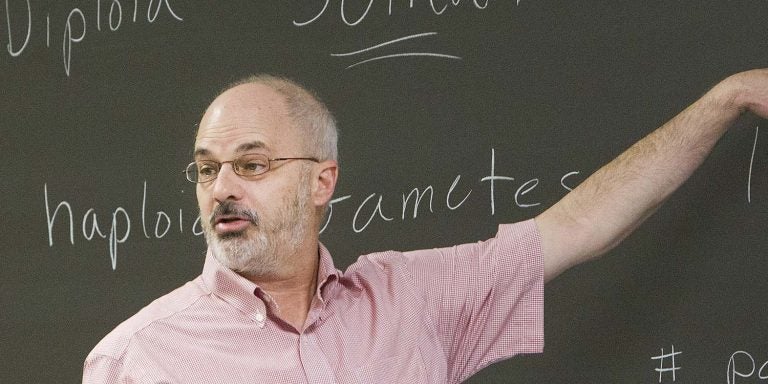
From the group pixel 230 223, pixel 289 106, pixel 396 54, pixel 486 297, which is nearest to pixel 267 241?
pixel 230 223

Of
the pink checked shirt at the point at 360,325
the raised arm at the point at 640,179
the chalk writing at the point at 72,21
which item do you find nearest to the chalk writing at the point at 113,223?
the chalk writing at the point at 72,21

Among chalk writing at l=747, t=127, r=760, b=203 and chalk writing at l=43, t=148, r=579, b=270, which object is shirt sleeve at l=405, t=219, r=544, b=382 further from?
chalk writing at l=747, t=127, r=760, b=203

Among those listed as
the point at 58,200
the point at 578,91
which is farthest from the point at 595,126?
the point at 58,200

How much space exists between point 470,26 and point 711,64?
53 centimetres

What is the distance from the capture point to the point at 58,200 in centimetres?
269

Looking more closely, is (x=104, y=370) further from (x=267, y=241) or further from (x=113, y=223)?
(x=113, y=223)

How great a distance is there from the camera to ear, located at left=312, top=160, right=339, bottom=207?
2174 mm

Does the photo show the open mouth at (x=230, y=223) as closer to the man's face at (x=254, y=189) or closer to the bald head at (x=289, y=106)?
the man's face at (x=254, y=189)

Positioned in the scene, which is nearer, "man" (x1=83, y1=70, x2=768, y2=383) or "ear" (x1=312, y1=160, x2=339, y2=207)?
"man" (x1=83, y1=70, x2=768, y2=383)

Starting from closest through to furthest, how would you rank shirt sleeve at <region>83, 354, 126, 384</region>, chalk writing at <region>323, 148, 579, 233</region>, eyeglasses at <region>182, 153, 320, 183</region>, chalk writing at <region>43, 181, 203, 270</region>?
shirt sleeve at <region>83, 354, 126, 384</region>, eyeglasses at <region>182, 153, 320, 183</region>, chalk writing at <region>323, 148, 579, 233</region>, chalk writing at <region>43, 181, 203, 270</region>

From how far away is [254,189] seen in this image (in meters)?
2.05

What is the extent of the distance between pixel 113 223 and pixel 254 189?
0.74 metres

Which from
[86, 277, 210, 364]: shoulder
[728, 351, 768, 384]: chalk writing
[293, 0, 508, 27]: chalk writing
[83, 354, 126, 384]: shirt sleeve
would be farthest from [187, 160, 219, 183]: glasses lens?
[728, 351, 768, 384]: chalk writing

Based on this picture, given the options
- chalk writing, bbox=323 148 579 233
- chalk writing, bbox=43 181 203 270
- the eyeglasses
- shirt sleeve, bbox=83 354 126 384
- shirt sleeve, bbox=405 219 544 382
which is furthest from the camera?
chalk writing, bbox=43 181 203 270
